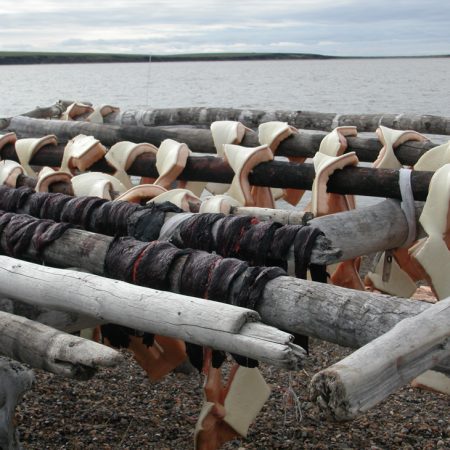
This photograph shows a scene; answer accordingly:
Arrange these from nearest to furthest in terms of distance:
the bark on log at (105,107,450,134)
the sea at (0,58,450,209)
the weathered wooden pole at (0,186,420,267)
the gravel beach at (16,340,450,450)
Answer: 1. the weathered wooden pole at (0,186,420,267)
2. the gravel beach at (16,340,450,450)
3. the bark on log at (105,107,450,134)
4. the sea at (0,58,450,209)

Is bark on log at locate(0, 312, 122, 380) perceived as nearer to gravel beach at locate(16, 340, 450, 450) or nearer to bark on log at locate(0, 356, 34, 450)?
bark on log at locate(0, 356, 34, 450)

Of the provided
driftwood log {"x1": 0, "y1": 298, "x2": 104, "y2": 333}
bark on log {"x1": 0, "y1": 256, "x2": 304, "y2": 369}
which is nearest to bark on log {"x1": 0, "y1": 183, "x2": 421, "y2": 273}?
driftwood log {"x1": 0, "y1": 298, "x2": 104, "y2": 333}

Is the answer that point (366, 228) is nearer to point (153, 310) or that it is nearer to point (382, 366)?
point (153, 310)

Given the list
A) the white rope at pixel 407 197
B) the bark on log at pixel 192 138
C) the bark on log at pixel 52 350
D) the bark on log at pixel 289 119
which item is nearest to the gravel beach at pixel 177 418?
the white rope at pixel 407 197

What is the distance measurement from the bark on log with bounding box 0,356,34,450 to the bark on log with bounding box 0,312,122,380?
0.09 m

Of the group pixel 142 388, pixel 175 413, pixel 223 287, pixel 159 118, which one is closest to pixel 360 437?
pixel 175 413

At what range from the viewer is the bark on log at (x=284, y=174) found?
16.0ft

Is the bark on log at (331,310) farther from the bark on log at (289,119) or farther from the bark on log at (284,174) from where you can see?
the bark on log at (289,119)

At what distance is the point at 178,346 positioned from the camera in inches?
185

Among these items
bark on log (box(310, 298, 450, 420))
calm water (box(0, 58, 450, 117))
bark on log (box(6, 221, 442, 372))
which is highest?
bark on log (box(310, 298, 450, 420))

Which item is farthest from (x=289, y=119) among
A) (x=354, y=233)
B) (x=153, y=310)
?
(x=153, y=310)

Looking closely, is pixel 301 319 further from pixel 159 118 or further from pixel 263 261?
pixel 159 118

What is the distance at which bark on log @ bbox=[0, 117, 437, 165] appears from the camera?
19.2ft

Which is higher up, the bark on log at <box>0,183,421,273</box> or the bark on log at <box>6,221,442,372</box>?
the bark on log at <box>6,221,442,372</box>
